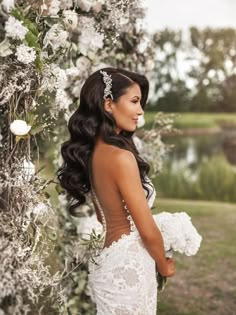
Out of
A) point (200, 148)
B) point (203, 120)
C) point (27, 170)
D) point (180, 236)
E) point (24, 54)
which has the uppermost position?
point (24, 54)

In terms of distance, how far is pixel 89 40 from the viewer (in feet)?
10.9

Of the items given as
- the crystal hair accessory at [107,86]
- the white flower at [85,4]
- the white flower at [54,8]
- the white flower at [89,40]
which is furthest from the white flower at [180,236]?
the white flower at [89,40]

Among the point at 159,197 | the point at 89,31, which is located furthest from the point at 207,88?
the point at 89,31

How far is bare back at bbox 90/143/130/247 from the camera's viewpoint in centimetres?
221

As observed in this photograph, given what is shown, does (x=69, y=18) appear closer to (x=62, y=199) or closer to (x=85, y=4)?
(x=85, y=4)

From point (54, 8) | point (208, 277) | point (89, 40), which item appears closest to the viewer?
point (54, 8)

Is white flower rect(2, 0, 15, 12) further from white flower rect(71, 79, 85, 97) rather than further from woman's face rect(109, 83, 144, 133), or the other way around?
white flower rect(71, 79, 85, 97)

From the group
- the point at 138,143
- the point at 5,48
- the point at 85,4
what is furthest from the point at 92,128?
the point at 138,143

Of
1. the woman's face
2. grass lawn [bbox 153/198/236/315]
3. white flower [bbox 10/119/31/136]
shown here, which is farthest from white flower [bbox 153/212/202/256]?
grass lawn [bbox 153/198/236/315]

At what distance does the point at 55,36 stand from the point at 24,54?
0.28m

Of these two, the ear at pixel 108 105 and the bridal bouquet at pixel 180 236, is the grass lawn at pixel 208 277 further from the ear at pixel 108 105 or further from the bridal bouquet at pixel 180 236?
the ear at pixel 108 105

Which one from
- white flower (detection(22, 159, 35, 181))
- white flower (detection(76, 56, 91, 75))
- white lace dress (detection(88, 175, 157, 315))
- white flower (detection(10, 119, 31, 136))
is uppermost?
white flower (detection(10, 119, 31, 136))

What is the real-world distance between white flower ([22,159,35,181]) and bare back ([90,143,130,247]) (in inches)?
8.5

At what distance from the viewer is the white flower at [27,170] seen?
2250 millimetres
